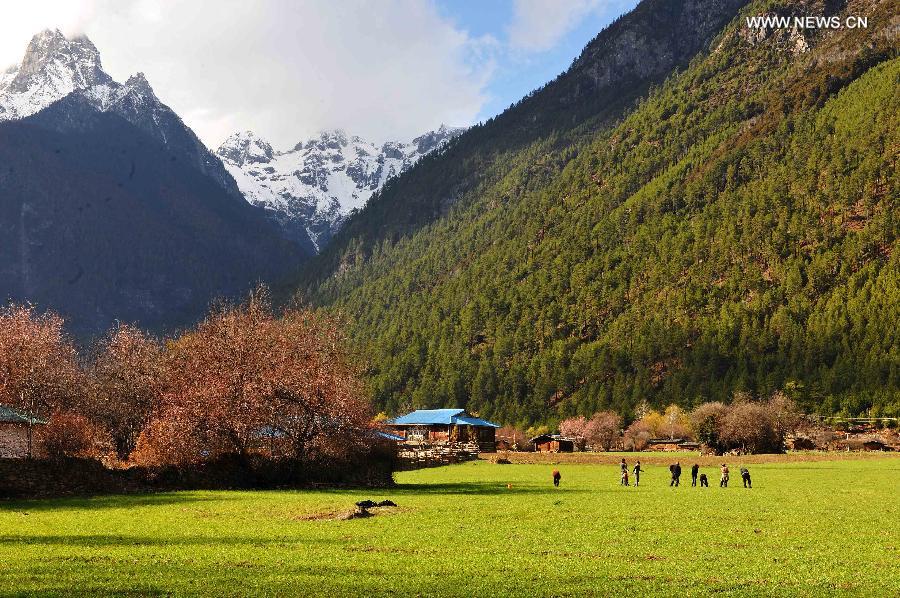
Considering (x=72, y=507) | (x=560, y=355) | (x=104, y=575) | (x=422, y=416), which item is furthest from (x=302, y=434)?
(x=560, y=355)

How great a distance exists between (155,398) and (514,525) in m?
49.9

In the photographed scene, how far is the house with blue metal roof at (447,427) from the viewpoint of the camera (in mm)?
135000

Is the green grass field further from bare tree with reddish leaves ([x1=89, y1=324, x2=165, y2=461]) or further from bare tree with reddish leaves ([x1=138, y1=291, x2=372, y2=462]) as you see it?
bare tree with reddish leaves ([x1=89, y1=324, x2=165, y2=461])

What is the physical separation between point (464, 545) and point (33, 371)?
183 ft

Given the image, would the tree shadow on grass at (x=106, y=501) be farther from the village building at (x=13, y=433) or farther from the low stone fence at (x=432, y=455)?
the low stone fence at (x=432, y=455)

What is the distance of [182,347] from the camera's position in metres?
74.7

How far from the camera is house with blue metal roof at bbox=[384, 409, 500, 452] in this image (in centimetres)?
13500

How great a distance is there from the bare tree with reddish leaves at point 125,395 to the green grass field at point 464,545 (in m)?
32.0

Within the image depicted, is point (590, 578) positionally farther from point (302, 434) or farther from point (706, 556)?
point (302, 434)

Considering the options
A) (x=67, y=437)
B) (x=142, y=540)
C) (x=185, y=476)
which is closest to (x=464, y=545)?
(x=142, y=540)

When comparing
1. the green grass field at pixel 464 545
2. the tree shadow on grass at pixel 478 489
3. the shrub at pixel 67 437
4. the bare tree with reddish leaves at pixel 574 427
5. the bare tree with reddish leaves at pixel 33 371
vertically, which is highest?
the bare tree with reddish leaves at pixel 33 371

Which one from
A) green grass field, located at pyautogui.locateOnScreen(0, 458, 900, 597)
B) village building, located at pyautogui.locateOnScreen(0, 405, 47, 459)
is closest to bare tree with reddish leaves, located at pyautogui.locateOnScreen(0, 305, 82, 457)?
village building, located at pyautogui.locateOnScreen(0, 405, 47, 459)

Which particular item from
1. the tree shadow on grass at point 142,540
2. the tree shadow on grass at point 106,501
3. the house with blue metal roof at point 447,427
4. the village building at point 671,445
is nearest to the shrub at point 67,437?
the tree shadow on grass at point 106,501

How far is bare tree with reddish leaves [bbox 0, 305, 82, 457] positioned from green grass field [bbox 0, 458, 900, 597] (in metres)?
29.5
